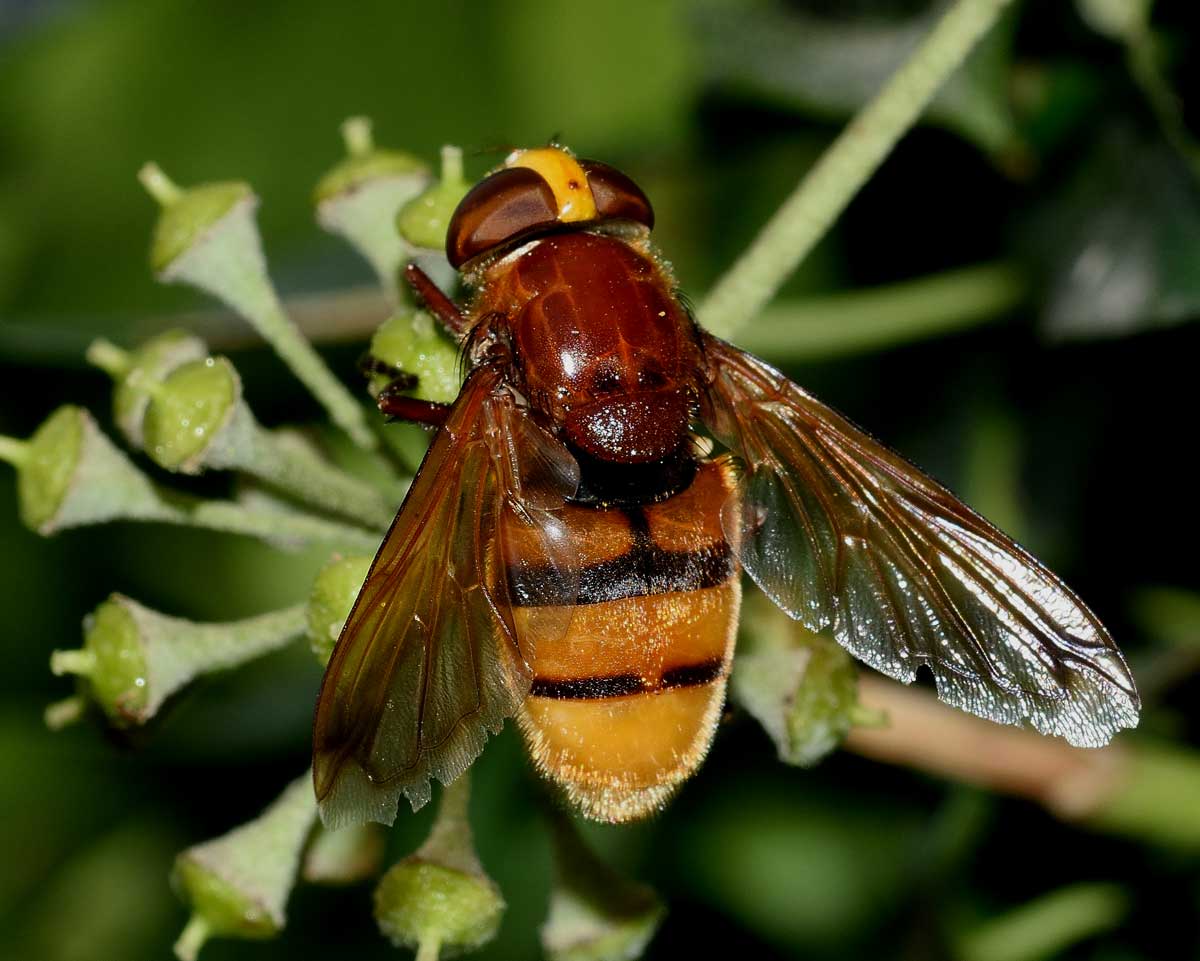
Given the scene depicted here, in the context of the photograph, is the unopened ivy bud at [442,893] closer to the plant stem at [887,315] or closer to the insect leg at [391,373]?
the insect leg at [391,373]

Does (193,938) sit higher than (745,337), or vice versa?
(745,337)

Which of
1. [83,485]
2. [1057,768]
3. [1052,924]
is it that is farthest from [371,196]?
[1052,924]

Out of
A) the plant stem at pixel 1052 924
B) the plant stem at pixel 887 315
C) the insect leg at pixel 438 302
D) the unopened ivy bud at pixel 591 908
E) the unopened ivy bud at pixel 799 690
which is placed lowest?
the plant stem at pixel 1052 924

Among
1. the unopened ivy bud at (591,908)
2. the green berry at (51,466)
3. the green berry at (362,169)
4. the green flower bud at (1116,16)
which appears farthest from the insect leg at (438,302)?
the green flower bud at (1116,16)

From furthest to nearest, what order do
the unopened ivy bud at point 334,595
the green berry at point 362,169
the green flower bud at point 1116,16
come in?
the green flower bud at point 1116,16 < the green berry at point 362,169 < the unopened ivy bud at point 334,595

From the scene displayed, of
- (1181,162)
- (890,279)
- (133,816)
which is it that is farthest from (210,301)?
(1181,162)

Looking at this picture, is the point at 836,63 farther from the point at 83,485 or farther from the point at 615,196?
the point at 83,485
